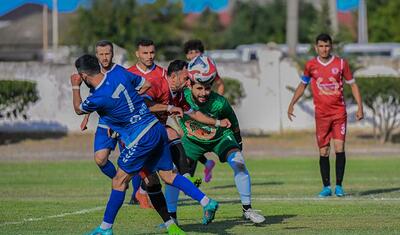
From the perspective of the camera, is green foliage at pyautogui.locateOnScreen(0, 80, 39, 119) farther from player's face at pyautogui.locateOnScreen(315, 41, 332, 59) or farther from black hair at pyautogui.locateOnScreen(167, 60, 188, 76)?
black hair at pyautogui.locateOnScreen(167, 60, 188, 76)

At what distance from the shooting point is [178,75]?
12.6 metres

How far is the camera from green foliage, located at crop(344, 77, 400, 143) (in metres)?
27.8

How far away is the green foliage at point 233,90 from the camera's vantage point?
30078 millimetres

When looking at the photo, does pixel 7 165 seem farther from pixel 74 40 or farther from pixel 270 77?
pixel 74 40

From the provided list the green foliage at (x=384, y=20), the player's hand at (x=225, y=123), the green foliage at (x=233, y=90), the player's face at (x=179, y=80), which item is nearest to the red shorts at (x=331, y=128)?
the player's face at (x=179, y=80)

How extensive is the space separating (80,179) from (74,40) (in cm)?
3333

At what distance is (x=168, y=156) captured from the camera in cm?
1096

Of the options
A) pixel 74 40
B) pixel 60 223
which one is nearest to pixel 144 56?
pixel 60 223

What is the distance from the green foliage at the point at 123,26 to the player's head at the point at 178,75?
3312 centimetres

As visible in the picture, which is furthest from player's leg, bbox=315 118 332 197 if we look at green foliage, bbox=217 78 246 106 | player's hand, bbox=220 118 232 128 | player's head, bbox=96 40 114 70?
→ green foliage, bbox=217 78 246 106

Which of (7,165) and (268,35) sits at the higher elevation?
(268,35)

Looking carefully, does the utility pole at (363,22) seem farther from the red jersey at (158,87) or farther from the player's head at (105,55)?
the player's head at (105,55)

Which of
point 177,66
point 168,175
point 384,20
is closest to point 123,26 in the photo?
point 384,20

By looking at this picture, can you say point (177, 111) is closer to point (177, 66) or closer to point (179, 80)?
point (179, 80)
